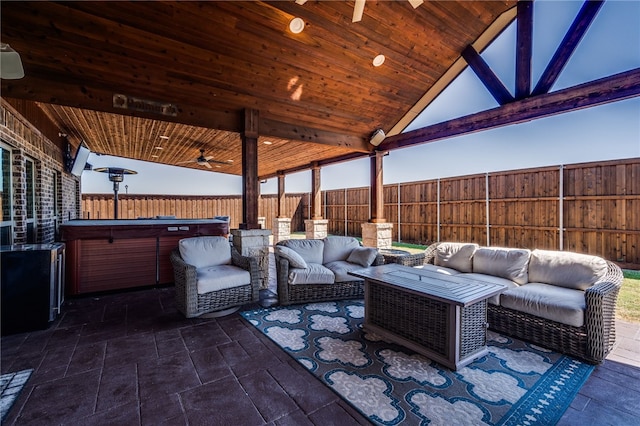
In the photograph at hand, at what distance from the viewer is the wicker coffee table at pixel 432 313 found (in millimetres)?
2223

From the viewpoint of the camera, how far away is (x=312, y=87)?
4.23 meters

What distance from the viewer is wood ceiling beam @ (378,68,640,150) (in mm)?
2926

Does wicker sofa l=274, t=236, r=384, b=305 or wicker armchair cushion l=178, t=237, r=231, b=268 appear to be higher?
wicker armchair cushion l=178, t=237, r=231, b=268

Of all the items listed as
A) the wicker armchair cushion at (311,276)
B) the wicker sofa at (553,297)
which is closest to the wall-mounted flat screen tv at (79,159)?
the wicker armchair cushion at (311,276)

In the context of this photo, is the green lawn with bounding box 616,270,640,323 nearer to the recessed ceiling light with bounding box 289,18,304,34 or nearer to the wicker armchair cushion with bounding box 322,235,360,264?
the wicker armchair cushion with bounding box 322,235,360,264

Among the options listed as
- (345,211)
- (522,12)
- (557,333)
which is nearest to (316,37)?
(522,12)

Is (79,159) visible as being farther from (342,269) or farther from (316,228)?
(316,228)

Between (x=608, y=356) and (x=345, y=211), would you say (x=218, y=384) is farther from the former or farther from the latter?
(x=345, y=211)

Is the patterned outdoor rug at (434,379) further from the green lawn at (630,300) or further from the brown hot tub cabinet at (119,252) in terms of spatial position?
the brown hot tub cabinet at (119,252)

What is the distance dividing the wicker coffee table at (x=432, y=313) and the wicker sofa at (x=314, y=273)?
0.68 metres

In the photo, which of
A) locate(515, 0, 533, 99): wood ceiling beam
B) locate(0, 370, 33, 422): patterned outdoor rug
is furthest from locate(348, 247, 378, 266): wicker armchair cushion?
locate(0, 370, 33, 422): patterned outdoor rug

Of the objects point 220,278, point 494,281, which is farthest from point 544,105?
point 220,278

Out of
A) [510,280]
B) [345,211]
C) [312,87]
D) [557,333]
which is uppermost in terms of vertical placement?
[312,87]

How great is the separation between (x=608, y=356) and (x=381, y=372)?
196 cm
